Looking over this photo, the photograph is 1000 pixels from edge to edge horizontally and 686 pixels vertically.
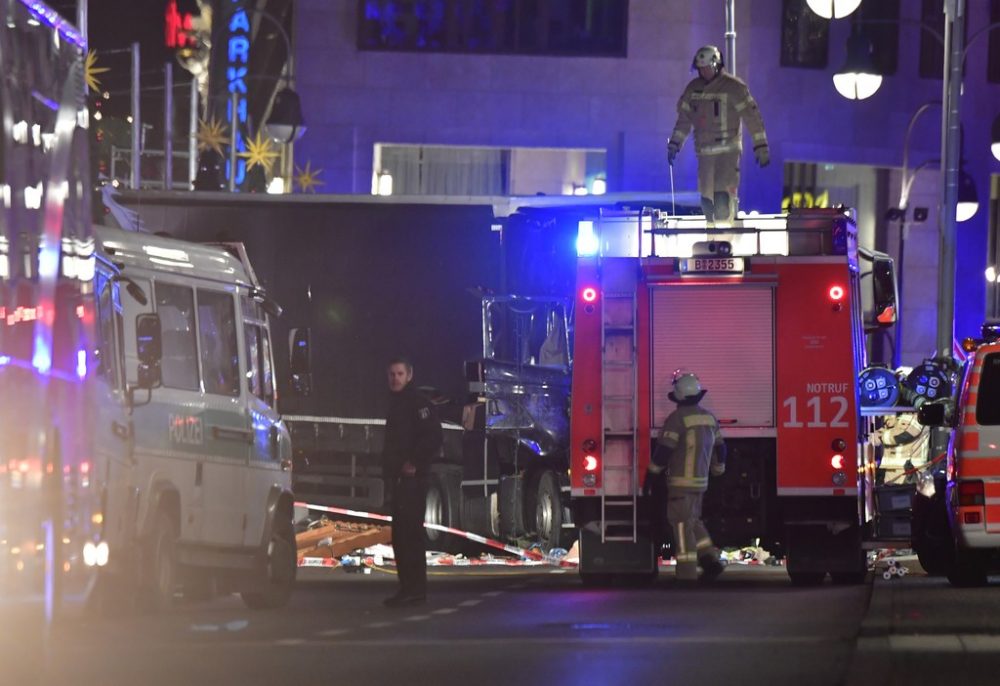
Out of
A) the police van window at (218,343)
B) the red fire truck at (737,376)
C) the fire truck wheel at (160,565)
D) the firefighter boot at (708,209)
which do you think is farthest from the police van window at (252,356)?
the firefighter boot at (708,209)

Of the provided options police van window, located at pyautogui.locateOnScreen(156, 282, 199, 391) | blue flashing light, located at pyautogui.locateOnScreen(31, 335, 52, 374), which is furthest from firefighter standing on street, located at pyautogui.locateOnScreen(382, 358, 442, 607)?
blue flashing light, located at pyautogui.locateOnScreen(31, 335, 52, 374)

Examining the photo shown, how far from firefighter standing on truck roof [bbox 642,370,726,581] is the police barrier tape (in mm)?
4475

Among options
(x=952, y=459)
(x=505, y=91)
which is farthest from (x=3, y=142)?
(x=505, y=91)

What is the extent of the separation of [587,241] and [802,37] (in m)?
24.6

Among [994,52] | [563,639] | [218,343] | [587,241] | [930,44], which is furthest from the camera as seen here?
[994,52]

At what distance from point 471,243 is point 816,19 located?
20480 millimetres

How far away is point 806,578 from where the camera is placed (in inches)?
797

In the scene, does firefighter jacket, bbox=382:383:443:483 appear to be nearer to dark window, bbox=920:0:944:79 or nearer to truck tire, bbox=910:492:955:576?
truck tire, bbox=910:492:955:576

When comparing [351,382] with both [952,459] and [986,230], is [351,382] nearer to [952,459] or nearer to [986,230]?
[952,459]

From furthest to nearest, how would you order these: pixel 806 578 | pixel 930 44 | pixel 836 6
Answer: pixel 930 44 < pixel 836 6 < pixel 806 578

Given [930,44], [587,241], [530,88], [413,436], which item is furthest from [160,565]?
[930,44]

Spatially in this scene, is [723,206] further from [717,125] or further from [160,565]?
[160,565]

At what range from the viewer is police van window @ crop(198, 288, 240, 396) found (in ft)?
53.0

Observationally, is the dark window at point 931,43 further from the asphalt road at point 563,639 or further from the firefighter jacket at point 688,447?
the firefighter jacket at point 688,447
